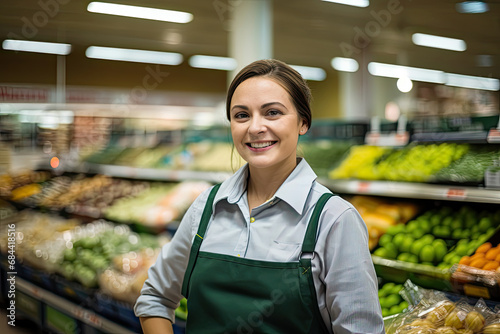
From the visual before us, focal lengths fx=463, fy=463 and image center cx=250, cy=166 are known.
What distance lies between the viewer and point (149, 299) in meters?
1.57

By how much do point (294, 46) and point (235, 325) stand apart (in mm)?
7946

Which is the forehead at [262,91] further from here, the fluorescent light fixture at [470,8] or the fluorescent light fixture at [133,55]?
the fluorescent light fixture at [133,55]

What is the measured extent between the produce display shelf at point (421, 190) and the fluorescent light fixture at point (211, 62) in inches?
247

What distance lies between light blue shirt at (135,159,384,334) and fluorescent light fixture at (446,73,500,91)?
15.7ft

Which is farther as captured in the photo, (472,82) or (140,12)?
(472,82)

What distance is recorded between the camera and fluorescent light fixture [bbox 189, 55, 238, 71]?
29.4ft

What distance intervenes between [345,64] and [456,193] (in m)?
7.73

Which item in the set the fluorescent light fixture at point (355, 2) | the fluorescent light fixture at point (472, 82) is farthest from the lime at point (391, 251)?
the fluorescent light fixture at point (355, 2)

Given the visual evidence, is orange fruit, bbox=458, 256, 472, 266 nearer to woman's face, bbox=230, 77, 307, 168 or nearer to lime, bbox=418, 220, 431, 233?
lime, bbox=418, 220, 431, 233

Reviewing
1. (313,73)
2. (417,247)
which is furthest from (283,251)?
(313,73)

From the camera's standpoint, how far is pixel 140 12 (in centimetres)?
577

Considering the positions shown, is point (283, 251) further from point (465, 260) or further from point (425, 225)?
point (425, 225)

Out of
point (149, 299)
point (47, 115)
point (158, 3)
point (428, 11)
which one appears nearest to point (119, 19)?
point (158, 3)

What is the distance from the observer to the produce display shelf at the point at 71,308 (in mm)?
3314
